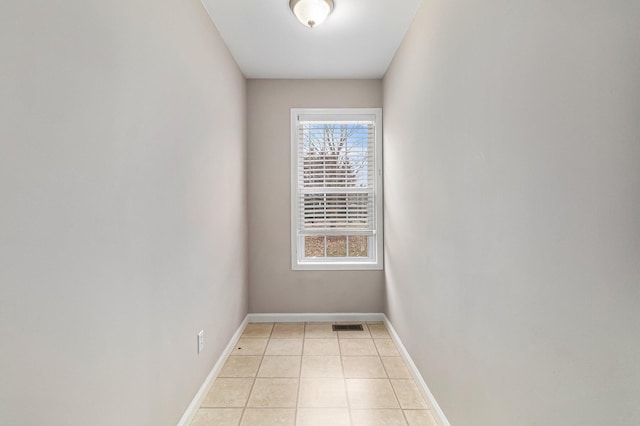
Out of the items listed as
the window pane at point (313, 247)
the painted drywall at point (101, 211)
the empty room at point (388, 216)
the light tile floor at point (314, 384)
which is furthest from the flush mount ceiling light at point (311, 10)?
the light tile floor at point (314, 384)

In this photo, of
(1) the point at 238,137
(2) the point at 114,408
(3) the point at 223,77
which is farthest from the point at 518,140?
(1) the point at 238,137

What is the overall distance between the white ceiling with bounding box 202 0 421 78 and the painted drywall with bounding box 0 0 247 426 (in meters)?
0.40

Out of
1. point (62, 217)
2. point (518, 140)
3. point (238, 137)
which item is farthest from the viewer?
point (238, 137)

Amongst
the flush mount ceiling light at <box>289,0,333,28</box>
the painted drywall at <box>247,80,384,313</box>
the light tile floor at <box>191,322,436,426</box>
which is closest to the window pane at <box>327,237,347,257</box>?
the painted drywall at <box>247,80,384,313</box>

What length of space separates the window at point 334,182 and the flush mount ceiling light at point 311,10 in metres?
1.29

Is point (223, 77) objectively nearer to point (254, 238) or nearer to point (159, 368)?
point (254, 238)

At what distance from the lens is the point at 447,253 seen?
173 centimetres

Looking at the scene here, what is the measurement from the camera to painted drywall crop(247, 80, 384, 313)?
3.38m

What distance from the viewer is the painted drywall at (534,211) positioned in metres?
0.76

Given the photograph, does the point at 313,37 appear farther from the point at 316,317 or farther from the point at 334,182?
the point at 316,317

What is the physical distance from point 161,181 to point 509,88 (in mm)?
1549

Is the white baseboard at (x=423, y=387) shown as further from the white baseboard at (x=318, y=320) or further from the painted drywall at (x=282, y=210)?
the painted drywall at (x=282, y=210)

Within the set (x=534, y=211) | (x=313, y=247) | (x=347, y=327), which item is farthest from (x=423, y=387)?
(x=313, y=247)

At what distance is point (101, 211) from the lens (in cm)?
111
